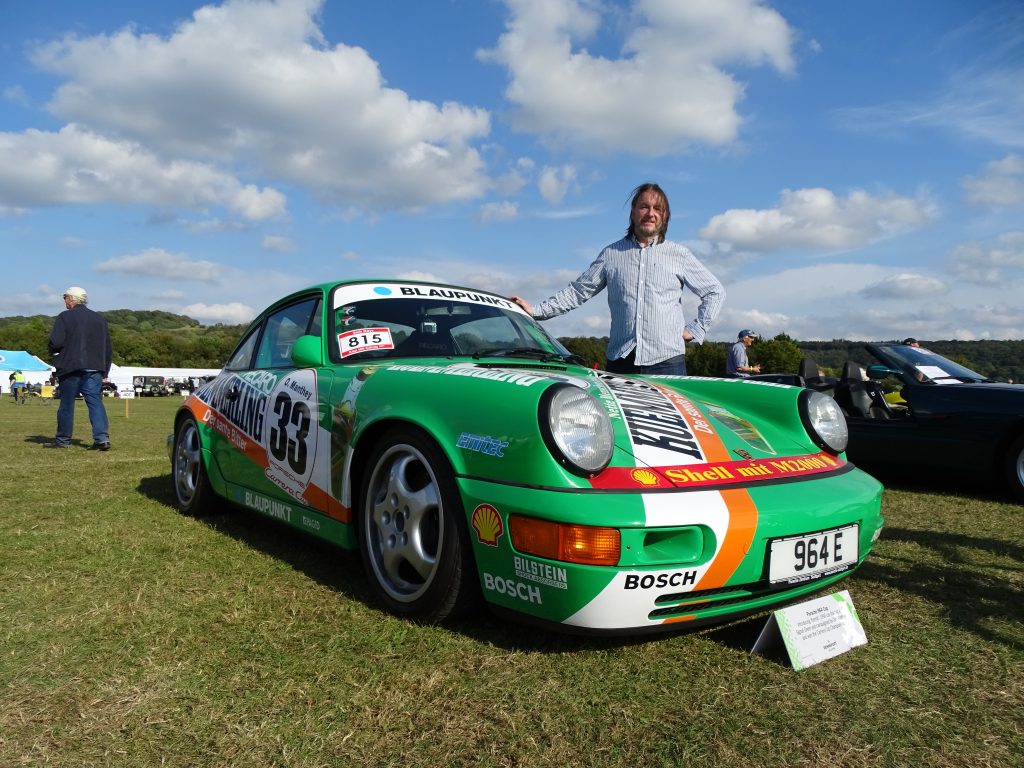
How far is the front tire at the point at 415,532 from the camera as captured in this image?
7.00 feet

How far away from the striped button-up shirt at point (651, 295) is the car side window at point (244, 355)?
1.61m

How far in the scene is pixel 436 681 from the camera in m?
1.89

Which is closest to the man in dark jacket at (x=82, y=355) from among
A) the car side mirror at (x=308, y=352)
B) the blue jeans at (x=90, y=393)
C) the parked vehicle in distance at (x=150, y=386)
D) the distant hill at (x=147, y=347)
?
the blue jeans at (x=90, y=393)

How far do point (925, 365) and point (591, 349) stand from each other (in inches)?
119

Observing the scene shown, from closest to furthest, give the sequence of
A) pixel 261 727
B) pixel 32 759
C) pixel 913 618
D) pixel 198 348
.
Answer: pixel 32 759
pixel 261 727
pixel 913 618
pixel 198 348

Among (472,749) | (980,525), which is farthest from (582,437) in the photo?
(980,525)

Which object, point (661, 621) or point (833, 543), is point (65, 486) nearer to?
point (661, 621)

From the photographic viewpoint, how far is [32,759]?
4.90 ft

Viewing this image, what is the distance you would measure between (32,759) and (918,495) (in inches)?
217

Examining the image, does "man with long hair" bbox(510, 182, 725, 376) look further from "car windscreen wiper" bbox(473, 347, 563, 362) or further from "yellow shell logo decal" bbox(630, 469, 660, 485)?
"yellow shell logo decal" bbox(630, 469, 660, 485)

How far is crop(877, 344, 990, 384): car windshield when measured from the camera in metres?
5.60

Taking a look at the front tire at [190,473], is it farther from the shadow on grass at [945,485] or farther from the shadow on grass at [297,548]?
the shadow on grass at [945,485]

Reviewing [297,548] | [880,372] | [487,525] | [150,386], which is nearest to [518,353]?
[487,525]

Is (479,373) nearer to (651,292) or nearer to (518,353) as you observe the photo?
(518,353)
